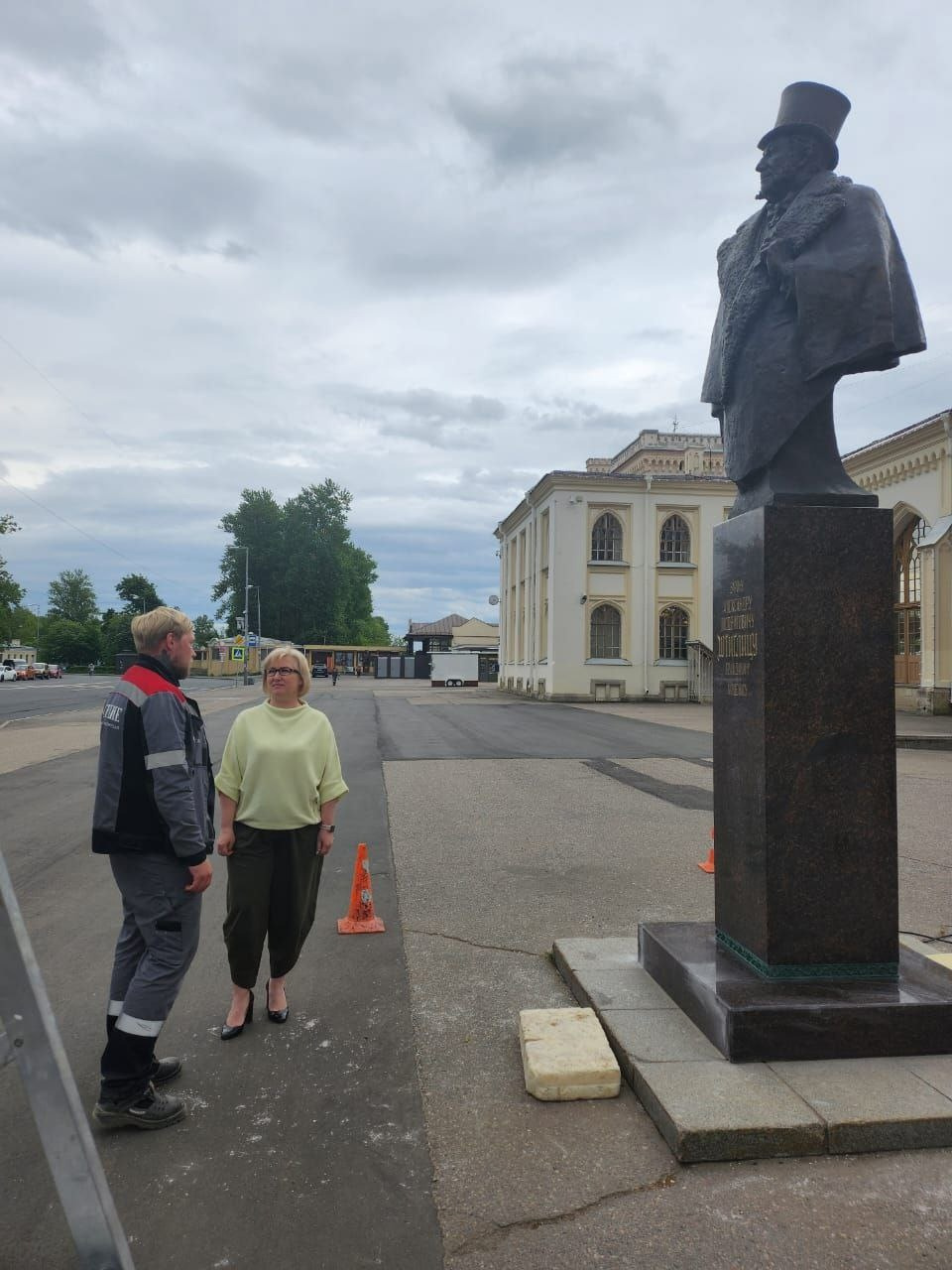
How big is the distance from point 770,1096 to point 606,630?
117 ft

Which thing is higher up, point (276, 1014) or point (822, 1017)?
point (822, 1017)

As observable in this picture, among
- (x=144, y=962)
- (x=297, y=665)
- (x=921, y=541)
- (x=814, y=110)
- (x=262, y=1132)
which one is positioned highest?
(x=921, y=541)

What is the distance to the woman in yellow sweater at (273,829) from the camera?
4.06 metres

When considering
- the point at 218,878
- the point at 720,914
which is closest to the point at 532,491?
the point at 218,878

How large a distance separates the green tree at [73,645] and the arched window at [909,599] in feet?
335

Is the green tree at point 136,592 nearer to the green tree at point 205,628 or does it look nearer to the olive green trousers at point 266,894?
the green tree at point 205,628

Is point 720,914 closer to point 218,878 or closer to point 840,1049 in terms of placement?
point 840,1049

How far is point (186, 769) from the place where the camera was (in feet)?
11.1

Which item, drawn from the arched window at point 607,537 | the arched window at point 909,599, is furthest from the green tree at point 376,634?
the arched window at point 909,599

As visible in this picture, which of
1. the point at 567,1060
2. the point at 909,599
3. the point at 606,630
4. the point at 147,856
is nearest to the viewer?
the point at 147,856

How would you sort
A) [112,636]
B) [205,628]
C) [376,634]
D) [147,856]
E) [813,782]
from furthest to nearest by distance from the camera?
[376,634], [205,628], [112,636], [813,782], [147,856]

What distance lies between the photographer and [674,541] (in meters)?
39.4

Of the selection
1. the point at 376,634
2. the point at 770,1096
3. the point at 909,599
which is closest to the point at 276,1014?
the point at 770,1096

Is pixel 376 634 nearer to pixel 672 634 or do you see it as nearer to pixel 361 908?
pixel 672 634
